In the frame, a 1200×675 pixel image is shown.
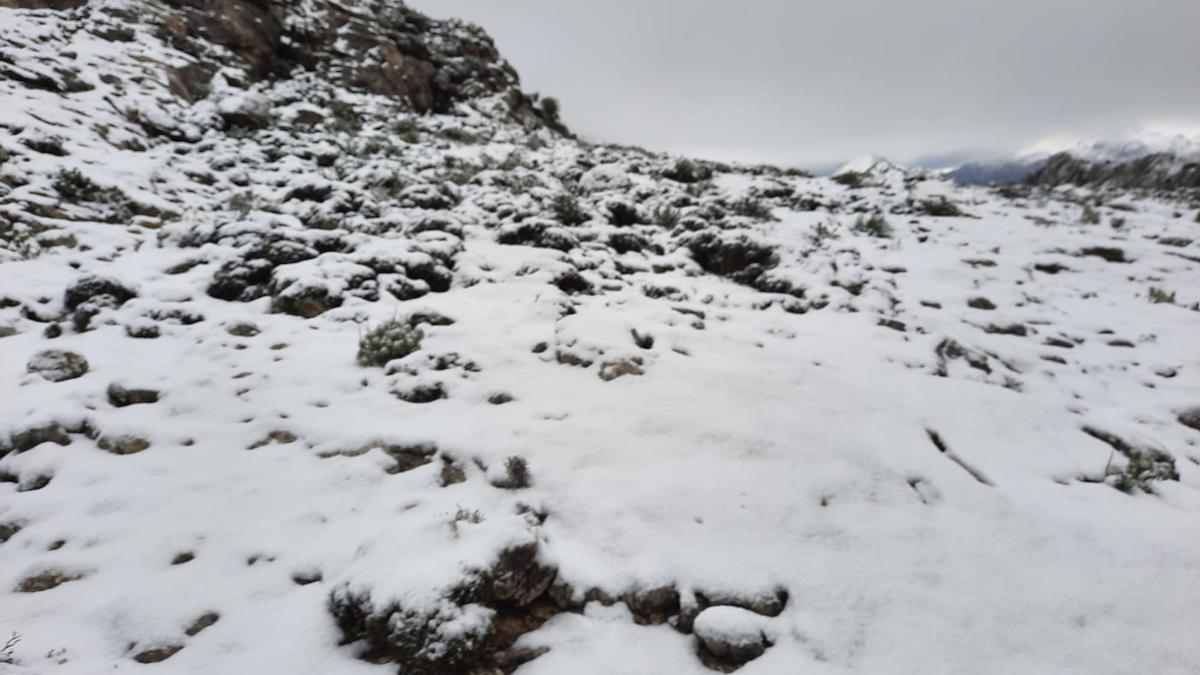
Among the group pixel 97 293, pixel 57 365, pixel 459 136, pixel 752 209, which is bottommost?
pixel 57 365

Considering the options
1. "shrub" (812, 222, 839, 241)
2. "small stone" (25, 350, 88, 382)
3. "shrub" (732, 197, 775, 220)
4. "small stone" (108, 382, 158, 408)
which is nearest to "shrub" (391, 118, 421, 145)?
"shrub" (732, 197, 775, 220)

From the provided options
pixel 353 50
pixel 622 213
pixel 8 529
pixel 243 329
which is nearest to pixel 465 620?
pixel 8 529

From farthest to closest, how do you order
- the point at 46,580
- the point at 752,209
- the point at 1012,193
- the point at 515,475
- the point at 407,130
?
the point at 1012,193, the point at 407,130, the point at 752,209, the point at 515,475, the point at 46,580

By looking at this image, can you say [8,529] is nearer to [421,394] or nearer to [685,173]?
[421,394]

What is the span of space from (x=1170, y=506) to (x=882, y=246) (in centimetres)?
545

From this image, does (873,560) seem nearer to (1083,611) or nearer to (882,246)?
(1083,611)

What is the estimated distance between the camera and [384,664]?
2.09 m

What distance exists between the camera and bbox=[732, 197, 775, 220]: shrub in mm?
8883

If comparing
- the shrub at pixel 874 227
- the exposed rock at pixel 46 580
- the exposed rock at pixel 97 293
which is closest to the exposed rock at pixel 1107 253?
the shrub at pixel 874 227

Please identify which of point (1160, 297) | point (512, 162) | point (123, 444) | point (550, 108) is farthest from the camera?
point (550, 108)

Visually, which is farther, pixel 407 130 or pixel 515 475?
pixel 407 130

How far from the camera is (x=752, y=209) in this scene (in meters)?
9.07

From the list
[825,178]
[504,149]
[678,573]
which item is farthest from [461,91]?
[678,573]

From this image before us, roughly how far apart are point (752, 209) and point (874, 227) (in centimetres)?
194
